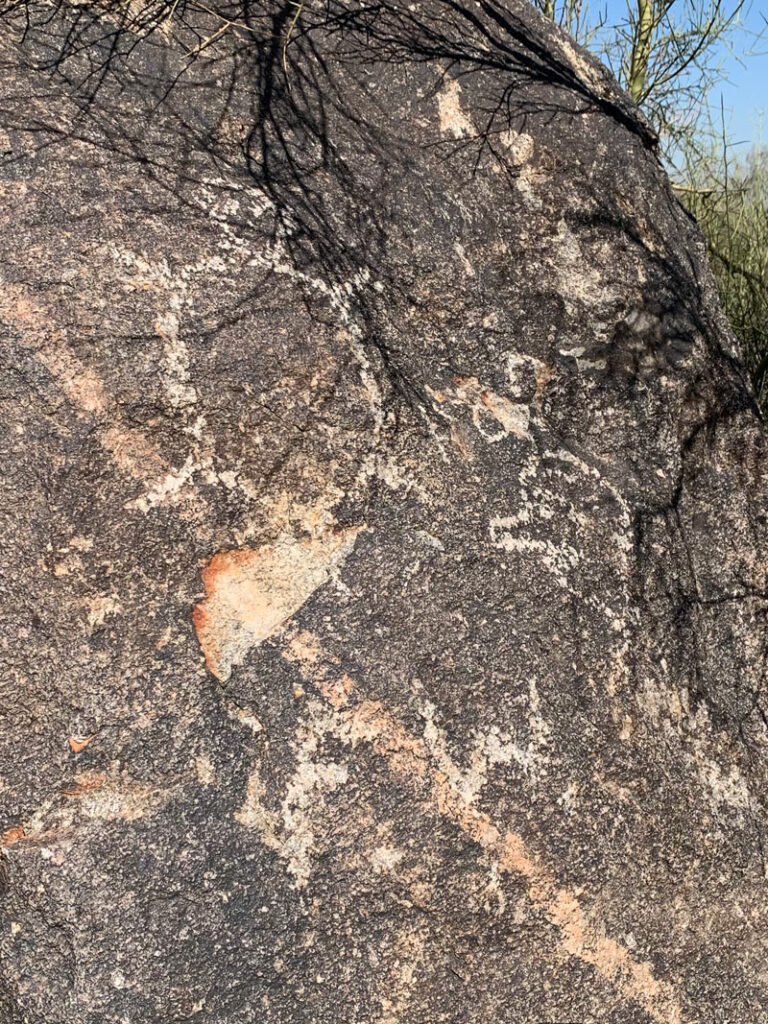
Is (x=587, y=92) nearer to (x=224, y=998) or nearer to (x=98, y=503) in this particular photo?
(x=98, y=503)

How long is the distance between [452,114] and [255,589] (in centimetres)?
113

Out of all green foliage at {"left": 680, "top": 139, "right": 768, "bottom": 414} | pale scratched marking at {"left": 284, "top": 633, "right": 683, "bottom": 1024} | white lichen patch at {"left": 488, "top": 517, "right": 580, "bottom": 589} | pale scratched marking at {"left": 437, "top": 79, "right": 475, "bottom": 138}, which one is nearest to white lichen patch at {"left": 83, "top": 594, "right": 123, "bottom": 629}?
pale scratched marking at {"left": 284, "top": 633, "right": 683, "bottom": 1024}

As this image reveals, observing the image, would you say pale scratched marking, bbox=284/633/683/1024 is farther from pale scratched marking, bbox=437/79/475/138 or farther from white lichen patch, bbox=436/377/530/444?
pale scratched marking, bbox=437/79/475/138

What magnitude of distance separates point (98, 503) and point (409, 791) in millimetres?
691

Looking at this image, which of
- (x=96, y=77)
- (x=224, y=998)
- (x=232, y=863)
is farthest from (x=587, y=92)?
(x=224, y=998)

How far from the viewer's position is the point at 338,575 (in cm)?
169

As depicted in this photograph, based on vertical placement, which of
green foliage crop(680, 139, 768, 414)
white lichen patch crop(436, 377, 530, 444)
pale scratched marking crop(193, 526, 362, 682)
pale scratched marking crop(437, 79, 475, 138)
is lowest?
pale scratched marking crop(193, 526, 362, 682)

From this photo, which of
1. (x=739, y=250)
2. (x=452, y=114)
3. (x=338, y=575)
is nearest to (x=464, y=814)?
(x=338, y=575)

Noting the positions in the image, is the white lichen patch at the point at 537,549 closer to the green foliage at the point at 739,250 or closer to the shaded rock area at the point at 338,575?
the shaded rock area at the point at 338,575

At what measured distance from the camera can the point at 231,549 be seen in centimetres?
165

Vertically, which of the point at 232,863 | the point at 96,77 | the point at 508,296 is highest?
the point at 508,296

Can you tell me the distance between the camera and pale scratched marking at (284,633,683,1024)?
64.7 inches

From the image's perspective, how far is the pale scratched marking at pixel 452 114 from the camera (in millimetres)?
2090

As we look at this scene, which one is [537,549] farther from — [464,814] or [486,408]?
[464,814]
